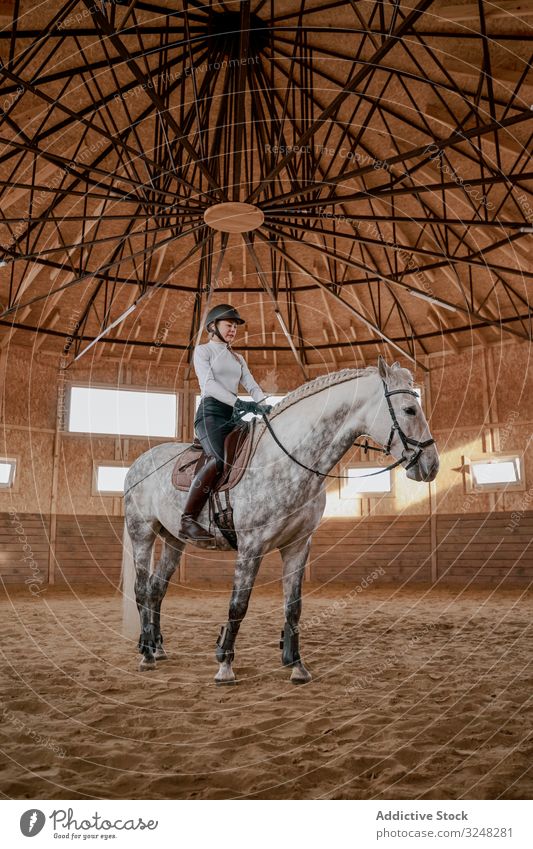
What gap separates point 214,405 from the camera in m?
6.55

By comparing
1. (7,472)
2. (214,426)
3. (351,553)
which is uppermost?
(214,426)

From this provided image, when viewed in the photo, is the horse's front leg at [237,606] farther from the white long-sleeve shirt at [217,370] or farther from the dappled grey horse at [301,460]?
the white long-sleeve shirt at [217,370]

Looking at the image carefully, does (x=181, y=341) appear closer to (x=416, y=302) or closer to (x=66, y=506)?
(x=66, y=506)

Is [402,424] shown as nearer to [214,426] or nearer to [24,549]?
[214,426]

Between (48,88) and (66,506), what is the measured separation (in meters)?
11.4

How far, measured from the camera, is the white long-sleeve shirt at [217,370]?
6469 mm

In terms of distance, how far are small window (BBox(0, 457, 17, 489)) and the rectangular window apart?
2.05 m

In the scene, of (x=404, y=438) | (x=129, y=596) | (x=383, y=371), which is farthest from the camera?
(x=129, y=596)

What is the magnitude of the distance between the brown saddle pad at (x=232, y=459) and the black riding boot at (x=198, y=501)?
11 centimetres

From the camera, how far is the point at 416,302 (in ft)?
62.1

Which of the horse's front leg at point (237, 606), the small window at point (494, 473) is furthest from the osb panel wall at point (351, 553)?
the horse's front leg at point (237, 606)

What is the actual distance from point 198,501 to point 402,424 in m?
2.21

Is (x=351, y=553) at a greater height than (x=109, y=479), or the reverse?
(x=109, y=479)

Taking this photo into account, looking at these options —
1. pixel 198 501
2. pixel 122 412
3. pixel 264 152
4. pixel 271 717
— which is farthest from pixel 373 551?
pixel 271 717
